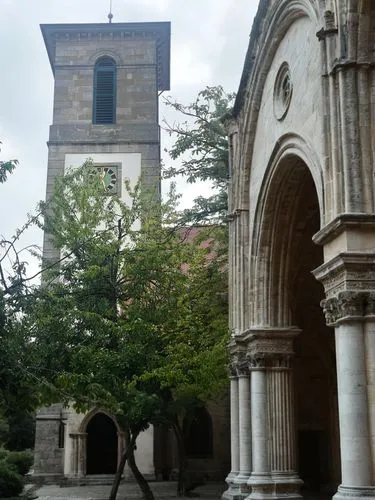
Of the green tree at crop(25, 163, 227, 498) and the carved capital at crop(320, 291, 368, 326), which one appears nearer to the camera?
the carved capital at crop(320, 291, 368, 326)

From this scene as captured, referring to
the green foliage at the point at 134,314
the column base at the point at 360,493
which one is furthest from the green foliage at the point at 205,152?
the column base at the point at 360,493

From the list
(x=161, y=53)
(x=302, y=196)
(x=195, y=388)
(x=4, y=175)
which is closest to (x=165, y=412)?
(x=195, y=388)

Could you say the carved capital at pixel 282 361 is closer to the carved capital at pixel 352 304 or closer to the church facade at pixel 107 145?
the carved capital at pixel 352 304

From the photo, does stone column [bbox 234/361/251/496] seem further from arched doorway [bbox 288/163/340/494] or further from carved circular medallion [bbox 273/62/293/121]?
carved circular medallion [bbox 273/62/293/121]

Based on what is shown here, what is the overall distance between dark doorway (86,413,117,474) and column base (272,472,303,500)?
18.9 m

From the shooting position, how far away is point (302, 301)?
76.0 feet

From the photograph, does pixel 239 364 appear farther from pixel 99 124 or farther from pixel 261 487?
pixel 99 124

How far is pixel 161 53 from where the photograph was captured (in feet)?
140

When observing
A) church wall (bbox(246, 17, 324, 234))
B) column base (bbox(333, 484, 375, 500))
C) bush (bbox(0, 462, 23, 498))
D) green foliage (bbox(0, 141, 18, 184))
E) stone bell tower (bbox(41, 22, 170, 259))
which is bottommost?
bush (bbox(0, 462, 23, 498))

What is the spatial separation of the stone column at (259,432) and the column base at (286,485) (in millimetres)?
135

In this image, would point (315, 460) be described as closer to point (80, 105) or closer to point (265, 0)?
point (265, 0)

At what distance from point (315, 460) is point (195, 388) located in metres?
7.72

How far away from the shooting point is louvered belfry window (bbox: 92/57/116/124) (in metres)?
39.5

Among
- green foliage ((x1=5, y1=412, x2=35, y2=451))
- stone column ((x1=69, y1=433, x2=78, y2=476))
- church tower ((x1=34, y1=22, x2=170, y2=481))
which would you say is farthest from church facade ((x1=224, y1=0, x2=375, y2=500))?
green foliage ((x1=5, y1=412, x2=35, y2=451))
